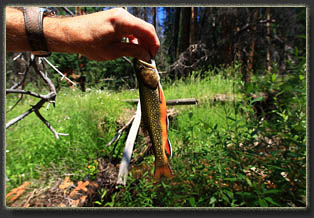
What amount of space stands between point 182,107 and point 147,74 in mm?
1106

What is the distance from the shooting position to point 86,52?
806 mm

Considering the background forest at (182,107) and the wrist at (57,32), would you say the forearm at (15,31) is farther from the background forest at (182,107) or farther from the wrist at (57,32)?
the background forest at (182,107)

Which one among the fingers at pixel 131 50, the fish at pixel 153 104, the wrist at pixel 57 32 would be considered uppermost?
the wrist at pixel 57 32

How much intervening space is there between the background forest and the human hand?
Result: 16.7 inches

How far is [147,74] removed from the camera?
2.53ft

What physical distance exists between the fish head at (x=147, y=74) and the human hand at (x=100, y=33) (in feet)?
0.17

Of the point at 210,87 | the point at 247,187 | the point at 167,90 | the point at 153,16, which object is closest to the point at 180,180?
the point at 247,187

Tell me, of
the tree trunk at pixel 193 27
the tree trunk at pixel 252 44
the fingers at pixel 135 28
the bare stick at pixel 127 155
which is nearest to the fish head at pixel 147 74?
the fingers at pixel 135 28

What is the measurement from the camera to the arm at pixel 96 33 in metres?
0.73

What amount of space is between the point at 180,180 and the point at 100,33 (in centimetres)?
91

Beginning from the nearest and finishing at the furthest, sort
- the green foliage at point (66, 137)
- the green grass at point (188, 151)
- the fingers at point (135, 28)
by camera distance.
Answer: the fingers at point (135, 28), the green grass at point (188, 151), the green foliage at point (66, 137)

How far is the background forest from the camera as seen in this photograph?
3.43ft

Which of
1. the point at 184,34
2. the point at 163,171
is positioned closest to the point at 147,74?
the point at 163,171

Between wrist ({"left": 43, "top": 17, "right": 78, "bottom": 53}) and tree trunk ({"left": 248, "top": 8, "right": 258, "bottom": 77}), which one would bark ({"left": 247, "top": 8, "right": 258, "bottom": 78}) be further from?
wrist ({"left": 43, "top": 17, "right": 78, "bottom": 53})
